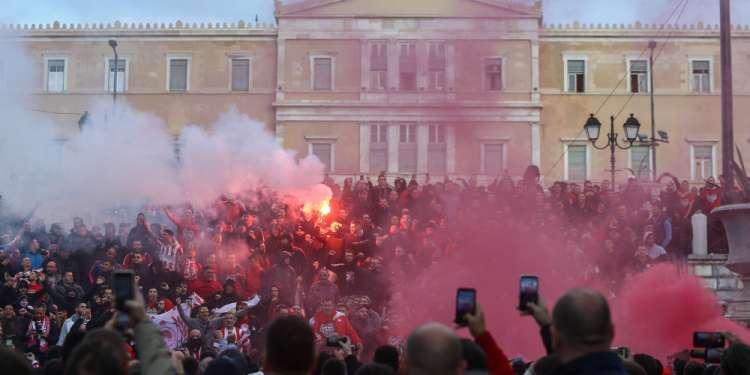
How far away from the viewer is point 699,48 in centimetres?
4594

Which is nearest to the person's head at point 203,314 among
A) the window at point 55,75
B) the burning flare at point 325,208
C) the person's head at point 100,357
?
the burning flare at point 325,208

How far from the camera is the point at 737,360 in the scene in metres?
5.77

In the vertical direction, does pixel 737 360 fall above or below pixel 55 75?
below

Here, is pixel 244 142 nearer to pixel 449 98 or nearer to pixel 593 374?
pixel 449 98

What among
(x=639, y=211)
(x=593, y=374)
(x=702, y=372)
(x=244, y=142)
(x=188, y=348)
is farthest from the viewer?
(x=244, y=142)

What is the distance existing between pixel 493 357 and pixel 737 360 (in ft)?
5.40

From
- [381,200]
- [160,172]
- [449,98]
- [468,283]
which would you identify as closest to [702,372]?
[468,283]

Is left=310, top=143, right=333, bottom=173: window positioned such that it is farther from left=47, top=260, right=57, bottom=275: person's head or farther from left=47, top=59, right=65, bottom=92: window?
left=47, top=260, right=57, bottom=275: person's head

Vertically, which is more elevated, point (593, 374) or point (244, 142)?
point (244, 142)

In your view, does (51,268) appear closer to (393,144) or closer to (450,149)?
(393,144)

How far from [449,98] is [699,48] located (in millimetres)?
12416

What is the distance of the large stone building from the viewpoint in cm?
4550

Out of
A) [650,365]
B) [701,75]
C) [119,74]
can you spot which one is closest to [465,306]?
[650,365]

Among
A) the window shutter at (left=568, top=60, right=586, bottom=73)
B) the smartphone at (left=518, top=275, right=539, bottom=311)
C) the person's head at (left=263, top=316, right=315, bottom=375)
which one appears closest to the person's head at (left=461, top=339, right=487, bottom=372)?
the smartphone at (left=518, top=275, right=539, bottom=311)
